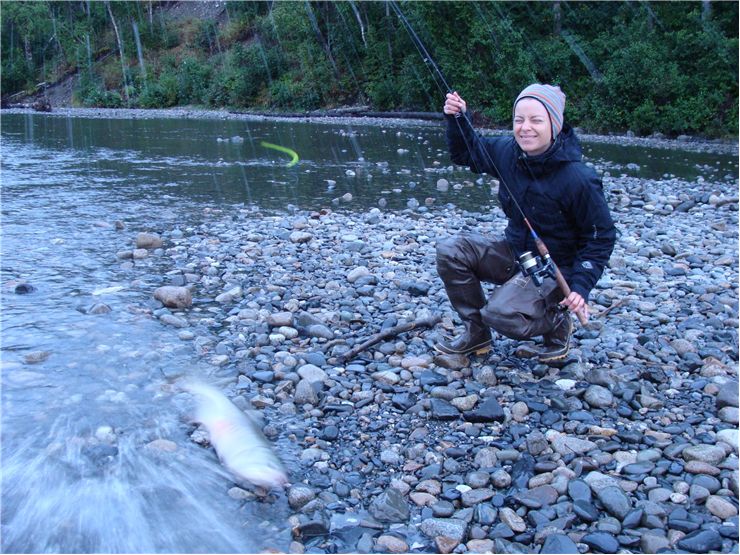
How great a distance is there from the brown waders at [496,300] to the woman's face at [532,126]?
0.70 meters

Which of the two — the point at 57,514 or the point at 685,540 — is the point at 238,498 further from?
the point at 685,540

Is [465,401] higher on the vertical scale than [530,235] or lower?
lower

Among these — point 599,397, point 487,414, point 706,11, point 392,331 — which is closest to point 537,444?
point 487,414

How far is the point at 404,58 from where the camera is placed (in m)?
34.9

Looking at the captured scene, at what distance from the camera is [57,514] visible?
291 cm

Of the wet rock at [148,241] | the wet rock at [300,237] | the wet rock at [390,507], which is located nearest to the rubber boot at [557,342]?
the wet rock at [390,507]

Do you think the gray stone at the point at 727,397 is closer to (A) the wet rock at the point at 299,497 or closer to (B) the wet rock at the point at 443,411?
(B) the wet rock at the point at 443,411

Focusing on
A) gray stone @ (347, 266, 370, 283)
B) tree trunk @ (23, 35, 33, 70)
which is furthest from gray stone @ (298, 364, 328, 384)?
tree trunk @ (23, 35, 33, 70)

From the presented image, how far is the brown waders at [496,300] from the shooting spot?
3889mm

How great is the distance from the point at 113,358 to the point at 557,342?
2.89m

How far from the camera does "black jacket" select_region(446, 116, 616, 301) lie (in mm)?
3752

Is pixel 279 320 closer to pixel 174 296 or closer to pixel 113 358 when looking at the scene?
pixel 174 296

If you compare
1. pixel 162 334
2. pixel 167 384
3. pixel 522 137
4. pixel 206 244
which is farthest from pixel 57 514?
pixel 206 244

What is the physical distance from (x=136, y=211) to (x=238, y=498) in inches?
270
